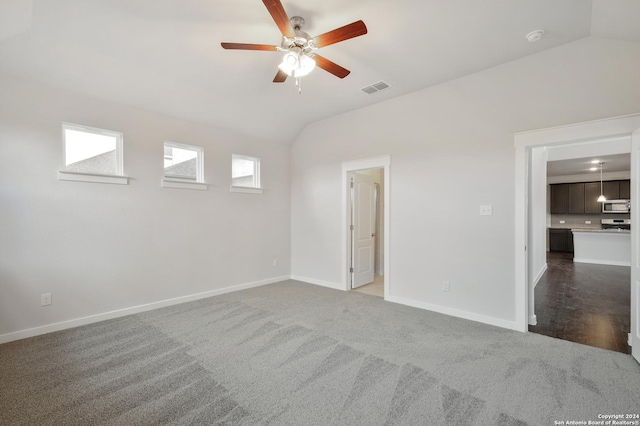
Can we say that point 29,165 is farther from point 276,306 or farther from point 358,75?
point 358,75

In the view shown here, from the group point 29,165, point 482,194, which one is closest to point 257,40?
point 29,165

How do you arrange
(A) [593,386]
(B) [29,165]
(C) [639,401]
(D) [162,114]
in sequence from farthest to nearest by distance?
(D) [162,114]
(B) [29,165]
(A) [593,386]
(C) [639,401]

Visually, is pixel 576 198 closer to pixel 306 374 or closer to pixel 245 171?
pixel 245 171

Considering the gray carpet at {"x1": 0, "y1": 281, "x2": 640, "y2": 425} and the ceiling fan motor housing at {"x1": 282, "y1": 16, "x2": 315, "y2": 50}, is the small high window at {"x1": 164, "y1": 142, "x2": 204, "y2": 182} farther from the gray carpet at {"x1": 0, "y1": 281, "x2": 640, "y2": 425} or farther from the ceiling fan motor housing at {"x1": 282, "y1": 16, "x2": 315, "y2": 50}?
the ceiling fan motor housing at {"x1": 282, "y1": 16, "x2": 315, "y2": 50}

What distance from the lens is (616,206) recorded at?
8.99 metres

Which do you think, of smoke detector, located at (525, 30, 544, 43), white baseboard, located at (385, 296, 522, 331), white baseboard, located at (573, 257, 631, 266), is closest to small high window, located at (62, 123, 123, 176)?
white baseboard, located at (385, 296, 522, 331)

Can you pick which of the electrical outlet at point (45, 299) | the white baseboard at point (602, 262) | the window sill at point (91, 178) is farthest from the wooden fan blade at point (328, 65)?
the white baseboard at point (602, 262)

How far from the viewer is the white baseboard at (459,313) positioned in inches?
128

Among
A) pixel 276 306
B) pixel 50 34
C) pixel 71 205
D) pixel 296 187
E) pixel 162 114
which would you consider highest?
pixel 50 34

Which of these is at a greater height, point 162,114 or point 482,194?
point 162,114

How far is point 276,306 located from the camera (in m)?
4.00

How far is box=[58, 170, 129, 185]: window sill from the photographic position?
10.5 ft

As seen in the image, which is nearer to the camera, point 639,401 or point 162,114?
point 639,401

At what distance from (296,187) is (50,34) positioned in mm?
3821
